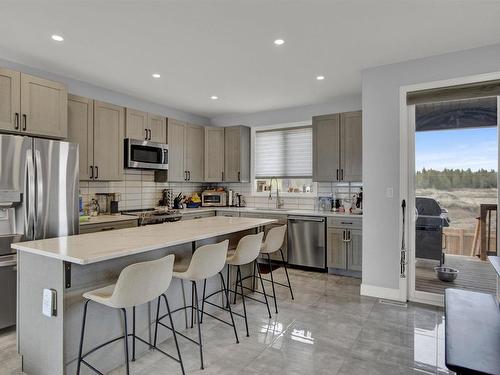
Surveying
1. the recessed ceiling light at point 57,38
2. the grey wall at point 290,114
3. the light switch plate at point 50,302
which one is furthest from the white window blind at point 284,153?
the light switch plate at point 50,302

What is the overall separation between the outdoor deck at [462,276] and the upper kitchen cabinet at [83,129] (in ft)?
13.6

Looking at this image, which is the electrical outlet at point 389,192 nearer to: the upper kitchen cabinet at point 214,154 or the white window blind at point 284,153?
the white window blind at point 284,153

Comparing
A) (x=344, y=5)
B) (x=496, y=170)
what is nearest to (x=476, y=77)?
(x=496, y=170)

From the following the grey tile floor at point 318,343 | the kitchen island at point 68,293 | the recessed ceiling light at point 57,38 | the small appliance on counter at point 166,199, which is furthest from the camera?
the small appliance on counter at point 166,199

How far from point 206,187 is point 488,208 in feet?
14.9

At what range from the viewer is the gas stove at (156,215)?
4129mm

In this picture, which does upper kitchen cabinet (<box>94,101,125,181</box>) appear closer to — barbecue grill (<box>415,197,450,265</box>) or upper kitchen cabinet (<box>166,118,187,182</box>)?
upper kitchen cabinet (<box>166,118,187,182</box>)

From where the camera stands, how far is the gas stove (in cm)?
413

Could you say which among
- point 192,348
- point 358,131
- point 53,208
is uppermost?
point 358,131

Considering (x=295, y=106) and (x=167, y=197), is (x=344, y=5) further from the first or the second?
(x=167, y=197)

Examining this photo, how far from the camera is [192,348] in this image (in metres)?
2.44

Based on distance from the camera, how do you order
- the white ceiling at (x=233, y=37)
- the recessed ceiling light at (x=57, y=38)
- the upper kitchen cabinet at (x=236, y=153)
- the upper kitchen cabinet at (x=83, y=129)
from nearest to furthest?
the white ceiling at (x=233, y=37)
the recessed ceiling light at (x=57, y=38)
the upper kitchen cabinet at (x=83, y=129)
the upper kitchen cabinet at (x=236, y=153)

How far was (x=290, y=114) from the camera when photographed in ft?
18.0

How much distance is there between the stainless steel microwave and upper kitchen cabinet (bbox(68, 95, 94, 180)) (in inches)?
20.5
